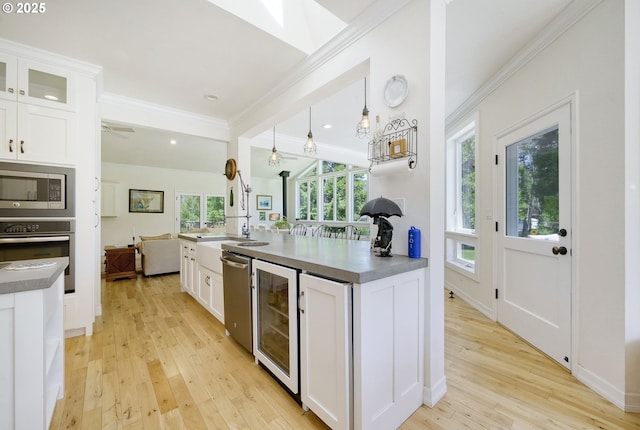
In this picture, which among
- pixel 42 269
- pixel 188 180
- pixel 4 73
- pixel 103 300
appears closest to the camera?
pixel 42 269

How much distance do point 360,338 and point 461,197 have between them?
11.3ft

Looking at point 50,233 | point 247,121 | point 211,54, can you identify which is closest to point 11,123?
point 50,233

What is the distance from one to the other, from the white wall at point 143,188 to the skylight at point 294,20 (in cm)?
654

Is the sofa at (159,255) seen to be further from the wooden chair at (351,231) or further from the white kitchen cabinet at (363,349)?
the white kitchen cabinet at (363,349)

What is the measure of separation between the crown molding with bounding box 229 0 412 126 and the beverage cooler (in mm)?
1851

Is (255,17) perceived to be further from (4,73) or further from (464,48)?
(4,73)

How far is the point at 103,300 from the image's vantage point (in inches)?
Answer: 140

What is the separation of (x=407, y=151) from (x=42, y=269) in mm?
2053

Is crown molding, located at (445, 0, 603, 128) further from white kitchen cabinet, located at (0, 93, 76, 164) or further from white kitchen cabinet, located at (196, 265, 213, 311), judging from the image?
white kitchen cabinet, located at (0, 93, 76, 164)

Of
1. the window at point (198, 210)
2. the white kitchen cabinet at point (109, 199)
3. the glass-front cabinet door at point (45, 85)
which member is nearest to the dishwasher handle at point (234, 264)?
the glass-front cabinet door at point (45, 85)

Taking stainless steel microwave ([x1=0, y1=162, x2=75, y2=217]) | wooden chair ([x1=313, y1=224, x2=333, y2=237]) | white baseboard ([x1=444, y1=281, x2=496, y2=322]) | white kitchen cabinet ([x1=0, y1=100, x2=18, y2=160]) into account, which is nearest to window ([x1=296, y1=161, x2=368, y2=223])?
wooden chair ([x1=313, y1=224, x2=333, y2=237])

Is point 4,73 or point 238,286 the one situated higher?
point 4,73

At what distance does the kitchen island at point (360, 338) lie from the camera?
48.3 inches

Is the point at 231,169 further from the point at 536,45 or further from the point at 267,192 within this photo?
the point at 267,192
